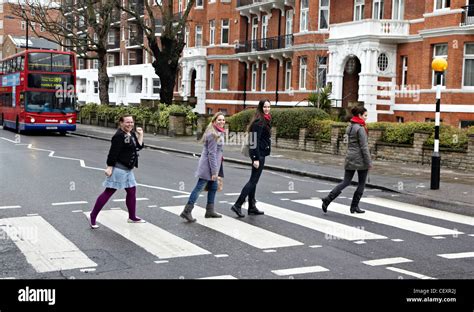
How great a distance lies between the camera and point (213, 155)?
32.6 feet

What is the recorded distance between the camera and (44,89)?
32.1m

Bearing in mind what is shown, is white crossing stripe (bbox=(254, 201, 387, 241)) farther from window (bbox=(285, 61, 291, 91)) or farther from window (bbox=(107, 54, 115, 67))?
window (bbox=(107, 54, 115, 67))

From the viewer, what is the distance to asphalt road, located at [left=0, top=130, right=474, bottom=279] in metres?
7.11

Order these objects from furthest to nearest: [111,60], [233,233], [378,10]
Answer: [111,60] < [378,10] < [233,233]

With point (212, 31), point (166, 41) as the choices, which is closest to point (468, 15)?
point (166, 41)

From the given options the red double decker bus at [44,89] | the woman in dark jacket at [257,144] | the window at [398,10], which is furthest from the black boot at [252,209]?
the window at [398,10]

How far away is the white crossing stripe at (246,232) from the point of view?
850 centimetres

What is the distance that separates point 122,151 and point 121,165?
0.72 ft

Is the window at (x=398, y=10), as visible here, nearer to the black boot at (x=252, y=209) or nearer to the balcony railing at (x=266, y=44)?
the balcony railing at (x=266, y=44)

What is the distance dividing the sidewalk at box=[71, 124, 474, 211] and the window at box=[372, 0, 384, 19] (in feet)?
39.6

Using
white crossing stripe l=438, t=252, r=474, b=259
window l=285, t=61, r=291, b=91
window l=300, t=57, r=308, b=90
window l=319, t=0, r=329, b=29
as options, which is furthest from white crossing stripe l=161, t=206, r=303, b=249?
window l=285, t=61, r=291, b=91

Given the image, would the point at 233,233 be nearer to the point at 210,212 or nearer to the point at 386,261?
the point at 210,212
